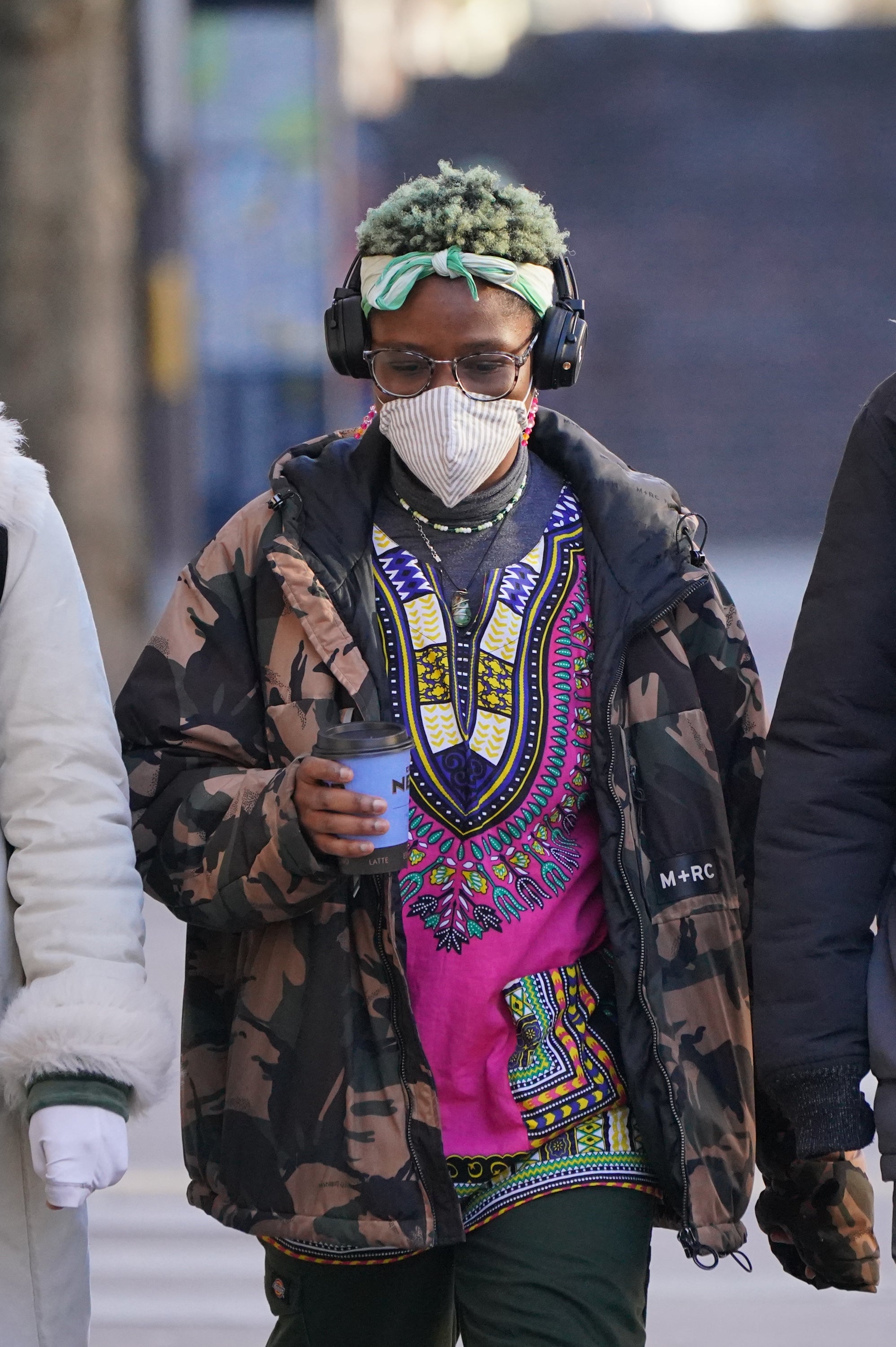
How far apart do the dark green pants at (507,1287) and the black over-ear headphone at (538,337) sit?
132cm

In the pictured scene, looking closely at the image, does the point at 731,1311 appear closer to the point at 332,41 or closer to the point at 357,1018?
the point at 357,1018

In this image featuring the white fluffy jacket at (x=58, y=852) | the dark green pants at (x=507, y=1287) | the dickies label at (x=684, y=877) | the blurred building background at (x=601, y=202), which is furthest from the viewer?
the blurred building background at (x=601, y=202)

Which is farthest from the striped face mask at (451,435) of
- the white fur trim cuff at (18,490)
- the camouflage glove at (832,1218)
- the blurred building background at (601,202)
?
the blurred building background at (601,202)

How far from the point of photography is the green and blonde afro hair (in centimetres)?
301

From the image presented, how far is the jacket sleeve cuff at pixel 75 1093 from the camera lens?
2.46 m

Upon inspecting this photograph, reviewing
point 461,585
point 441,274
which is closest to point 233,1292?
point 461,585

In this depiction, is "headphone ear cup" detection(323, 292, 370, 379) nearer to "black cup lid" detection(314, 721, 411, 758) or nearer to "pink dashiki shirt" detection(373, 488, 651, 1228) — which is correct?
"pink dashiki shirt" detection(373, 488, 651, 1228)

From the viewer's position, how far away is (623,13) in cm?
1697

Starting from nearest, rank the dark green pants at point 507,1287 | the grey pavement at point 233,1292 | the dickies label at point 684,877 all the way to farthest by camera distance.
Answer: the dark green pants at point 507,1287 < the dickies label at point 684,877 < the grey pavement at point 233,1292

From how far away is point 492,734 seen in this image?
2924mm

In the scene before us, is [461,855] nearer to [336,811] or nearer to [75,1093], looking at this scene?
[336,811]

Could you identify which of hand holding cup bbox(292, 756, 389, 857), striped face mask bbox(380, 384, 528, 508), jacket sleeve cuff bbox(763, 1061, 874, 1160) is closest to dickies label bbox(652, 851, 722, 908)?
jacket sleeve cuff bbox(763, 1061, 874, 1160)

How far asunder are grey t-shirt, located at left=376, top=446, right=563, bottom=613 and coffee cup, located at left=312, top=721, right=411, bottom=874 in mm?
449

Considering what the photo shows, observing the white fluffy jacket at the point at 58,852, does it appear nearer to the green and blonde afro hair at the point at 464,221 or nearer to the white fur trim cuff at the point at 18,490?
the white fur trim cuff at the point at 18,490
